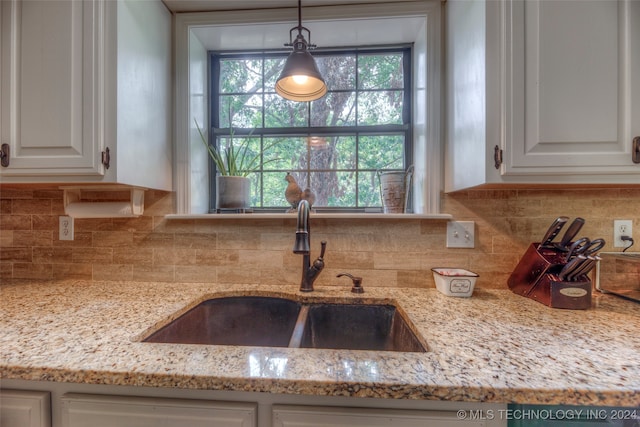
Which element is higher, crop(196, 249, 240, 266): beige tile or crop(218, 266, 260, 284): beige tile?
crop(196, 249, 240, 266): beige tile

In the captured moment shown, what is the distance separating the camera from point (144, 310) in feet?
3.15

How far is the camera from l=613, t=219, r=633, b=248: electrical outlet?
1.16 metres

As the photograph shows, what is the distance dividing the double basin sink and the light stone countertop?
140 mm

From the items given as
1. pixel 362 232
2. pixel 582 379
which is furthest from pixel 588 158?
pixel 362 232

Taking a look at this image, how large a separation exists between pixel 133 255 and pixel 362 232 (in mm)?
1102

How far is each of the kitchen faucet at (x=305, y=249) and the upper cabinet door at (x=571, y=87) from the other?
0.70 metres

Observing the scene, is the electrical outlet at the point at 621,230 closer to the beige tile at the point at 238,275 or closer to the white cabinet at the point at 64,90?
the beige tile at the point at 238,275

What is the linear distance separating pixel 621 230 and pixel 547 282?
50cm

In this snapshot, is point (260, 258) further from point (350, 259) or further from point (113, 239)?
point (113, 239)

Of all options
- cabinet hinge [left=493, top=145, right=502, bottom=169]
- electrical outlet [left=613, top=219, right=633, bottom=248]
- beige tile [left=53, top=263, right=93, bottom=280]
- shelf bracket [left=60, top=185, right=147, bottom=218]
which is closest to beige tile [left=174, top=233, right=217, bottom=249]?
shelf bracket [left=60, top=185, right=147, bottom=218]

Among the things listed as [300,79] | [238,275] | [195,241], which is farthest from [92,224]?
[300,79]

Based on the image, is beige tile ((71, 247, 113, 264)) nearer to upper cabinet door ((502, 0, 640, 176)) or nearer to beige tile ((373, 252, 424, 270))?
beige tile ((373, 252, 424, 270))

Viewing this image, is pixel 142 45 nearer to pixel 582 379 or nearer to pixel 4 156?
pixel 4 156

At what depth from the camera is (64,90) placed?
38.9 inches
